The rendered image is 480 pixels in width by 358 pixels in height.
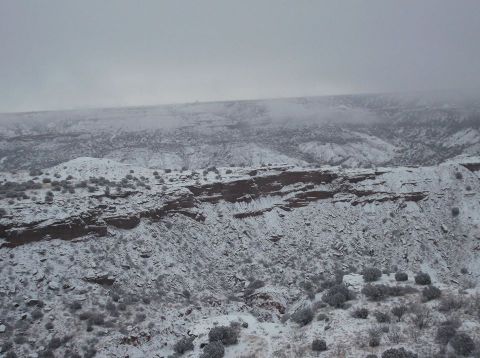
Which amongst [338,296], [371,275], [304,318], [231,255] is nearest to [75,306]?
[304,318]

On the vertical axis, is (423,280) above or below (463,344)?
below

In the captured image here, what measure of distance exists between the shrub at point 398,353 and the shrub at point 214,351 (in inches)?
198

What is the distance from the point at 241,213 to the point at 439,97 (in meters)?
A: 80.7

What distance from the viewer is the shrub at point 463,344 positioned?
983cm

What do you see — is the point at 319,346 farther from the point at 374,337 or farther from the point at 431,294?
the point at 431,294

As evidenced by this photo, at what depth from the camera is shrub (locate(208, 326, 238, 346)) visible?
1368 centimetres

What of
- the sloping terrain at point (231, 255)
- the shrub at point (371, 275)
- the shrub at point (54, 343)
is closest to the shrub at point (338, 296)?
the sloping terrain at point (231, 255)

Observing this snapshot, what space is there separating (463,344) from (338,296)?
5080mm

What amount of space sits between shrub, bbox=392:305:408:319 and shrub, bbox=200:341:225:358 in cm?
540

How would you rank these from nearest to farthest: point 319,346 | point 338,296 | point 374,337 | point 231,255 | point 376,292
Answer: point 374,337, point 319,346, point 376,292, point 338,296, point 231,255

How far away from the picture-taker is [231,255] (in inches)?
1121

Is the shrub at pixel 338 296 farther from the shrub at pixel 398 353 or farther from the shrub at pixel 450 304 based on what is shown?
the shrub at pixel 398 353

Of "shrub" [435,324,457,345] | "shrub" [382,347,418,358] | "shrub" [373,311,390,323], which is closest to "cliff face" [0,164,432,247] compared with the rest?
"shrub" [373,311,390,323]

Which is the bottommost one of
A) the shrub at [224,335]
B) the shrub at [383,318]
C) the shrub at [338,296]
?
the shrub at [224,335]
